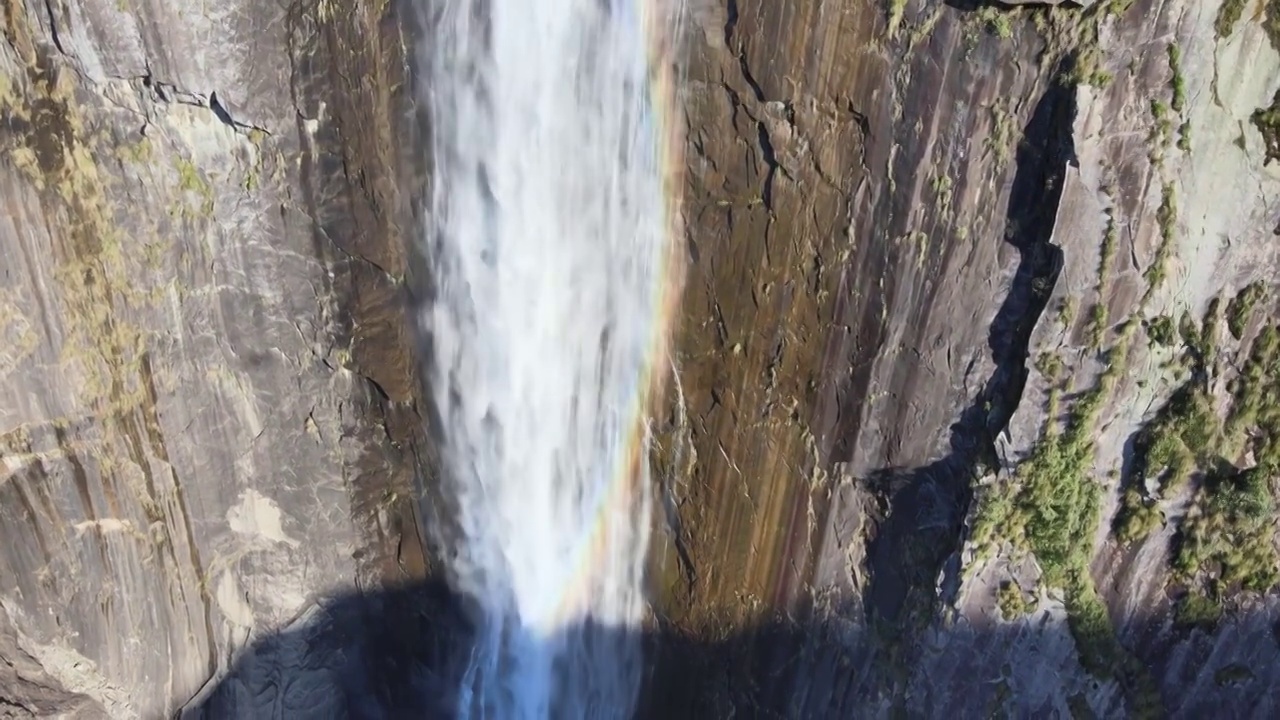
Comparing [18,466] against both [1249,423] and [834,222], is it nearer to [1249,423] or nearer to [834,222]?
[834,222]

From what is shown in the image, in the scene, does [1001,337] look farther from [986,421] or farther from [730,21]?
[730,21]

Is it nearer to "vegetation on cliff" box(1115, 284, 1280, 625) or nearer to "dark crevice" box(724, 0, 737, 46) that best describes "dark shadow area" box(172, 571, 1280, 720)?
"vegetation on cliff" box(1115, 284, 1280, 625)

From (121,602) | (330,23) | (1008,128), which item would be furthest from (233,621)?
(1008,128)

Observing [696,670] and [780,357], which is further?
[696,670]

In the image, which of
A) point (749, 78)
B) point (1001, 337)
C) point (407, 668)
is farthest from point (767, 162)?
point (407, 668)

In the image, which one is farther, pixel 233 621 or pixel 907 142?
pixel 233 621

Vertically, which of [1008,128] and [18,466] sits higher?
[1008,128]

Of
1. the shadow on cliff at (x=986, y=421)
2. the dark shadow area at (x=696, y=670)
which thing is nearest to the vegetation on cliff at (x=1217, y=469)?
the dark shadow area at (x=696, y=670)
